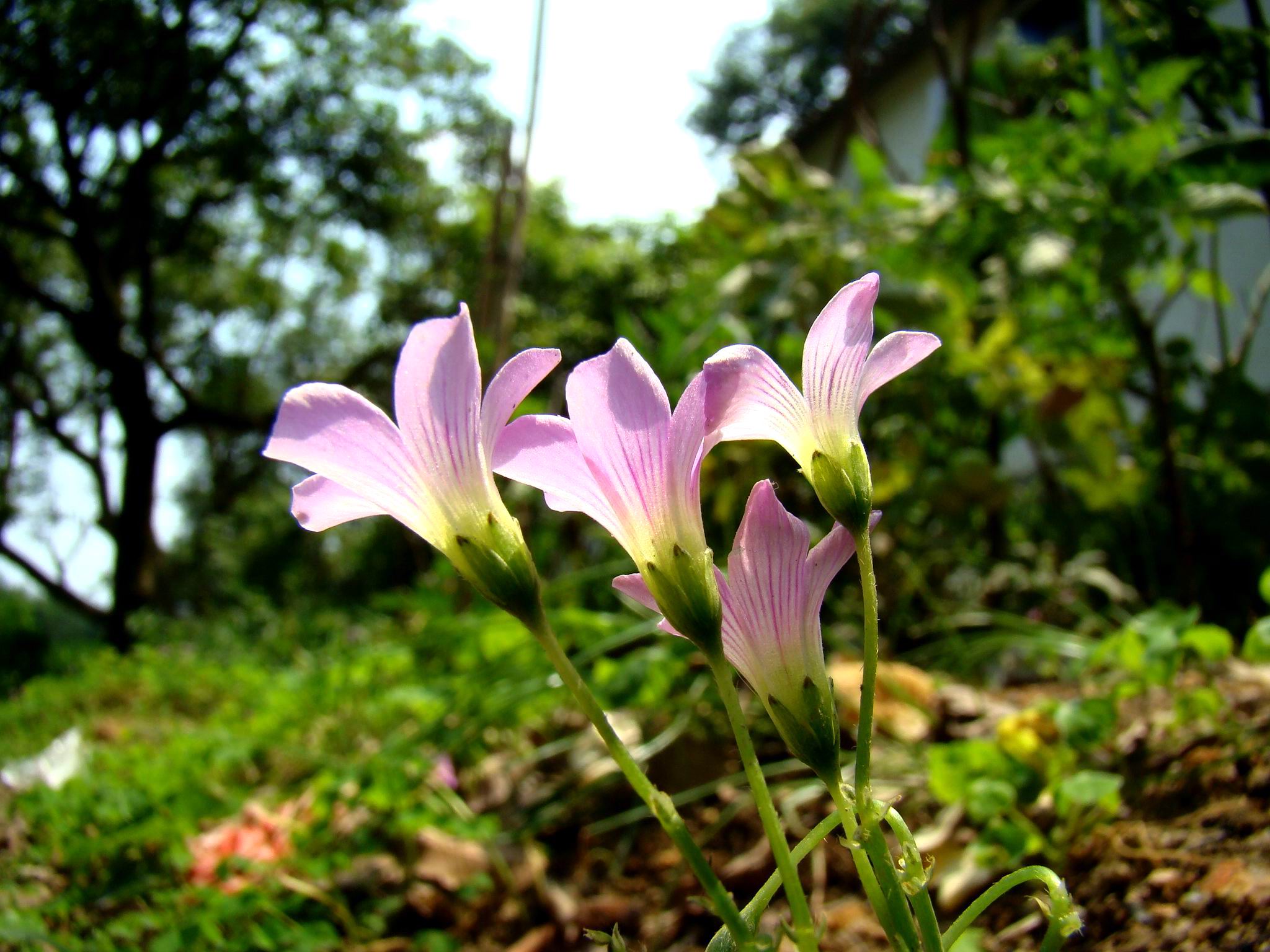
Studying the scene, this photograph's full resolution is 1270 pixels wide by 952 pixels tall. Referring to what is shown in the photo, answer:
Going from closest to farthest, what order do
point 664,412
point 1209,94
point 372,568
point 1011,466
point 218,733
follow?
point 664,412
point 1209,94
point 218,733
point 1011,466
point 372,568

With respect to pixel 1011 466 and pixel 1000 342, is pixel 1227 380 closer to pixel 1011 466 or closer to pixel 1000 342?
pixel 1000 342

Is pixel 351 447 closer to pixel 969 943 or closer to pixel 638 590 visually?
pixel 638 590

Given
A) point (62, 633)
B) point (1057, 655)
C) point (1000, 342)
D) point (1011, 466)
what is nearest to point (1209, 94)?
point (1000, 342)

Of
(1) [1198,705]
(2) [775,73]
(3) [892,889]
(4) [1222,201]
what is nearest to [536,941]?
(1) [1198,705]

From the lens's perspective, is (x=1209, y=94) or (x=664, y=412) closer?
(x=664, y=412)

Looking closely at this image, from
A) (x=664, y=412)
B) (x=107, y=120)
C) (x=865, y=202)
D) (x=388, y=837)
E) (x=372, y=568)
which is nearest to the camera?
(x=664, y=412)

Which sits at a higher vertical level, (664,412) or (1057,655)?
(664,412)

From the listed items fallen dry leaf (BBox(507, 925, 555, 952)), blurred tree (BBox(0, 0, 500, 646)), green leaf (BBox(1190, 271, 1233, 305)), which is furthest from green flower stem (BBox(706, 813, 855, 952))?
blurred tree (BBox(0, 0, 500, 646))

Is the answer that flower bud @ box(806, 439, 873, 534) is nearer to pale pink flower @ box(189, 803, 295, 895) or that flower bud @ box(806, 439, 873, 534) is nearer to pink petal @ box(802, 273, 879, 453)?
pink petal @ box(802, 273, 879, 453)
